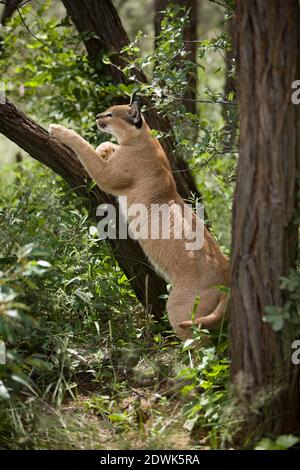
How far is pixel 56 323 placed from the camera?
18.7ft

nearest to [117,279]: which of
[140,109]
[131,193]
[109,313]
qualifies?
[109,313]

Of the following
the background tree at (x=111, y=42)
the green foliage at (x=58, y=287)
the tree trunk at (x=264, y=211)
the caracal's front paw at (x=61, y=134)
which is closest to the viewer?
the tree trunk at (x=264, y=211)

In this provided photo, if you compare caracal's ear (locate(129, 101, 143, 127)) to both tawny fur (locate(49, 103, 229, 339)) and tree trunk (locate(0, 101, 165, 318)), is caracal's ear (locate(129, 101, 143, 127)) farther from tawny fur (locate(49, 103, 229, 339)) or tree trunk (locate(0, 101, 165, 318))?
tree trunk (locate(0, 101, 165, 318))

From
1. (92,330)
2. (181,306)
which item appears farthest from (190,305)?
(92,330)

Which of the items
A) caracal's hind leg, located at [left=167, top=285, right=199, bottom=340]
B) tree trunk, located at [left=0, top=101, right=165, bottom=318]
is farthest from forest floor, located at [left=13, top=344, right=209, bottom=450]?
tree trunk, located at [left=0, top=101, right=165, bottom=318]

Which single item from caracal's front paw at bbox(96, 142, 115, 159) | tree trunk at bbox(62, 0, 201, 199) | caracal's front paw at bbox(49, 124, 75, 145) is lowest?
caracal's front paw at bbox(96, 142, 115, 159)

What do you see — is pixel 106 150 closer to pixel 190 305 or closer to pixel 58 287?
pixel 58 287

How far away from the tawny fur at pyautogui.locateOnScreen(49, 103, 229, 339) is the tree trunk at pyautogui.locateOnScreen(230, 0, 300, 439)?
3.18ft

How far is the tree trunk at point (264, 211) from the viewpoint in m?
3.87

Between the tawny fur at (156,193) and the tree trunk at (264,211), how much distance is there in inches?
38.2

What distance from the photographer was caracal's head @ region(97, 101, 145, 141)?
20.5 feet

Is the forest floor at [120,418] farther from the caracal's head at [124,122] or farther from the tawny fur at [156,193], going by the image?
the caracal's head at [124,122]

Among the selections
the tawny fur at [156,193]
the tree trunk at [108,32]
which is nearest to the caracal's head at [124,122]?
the tawny fur at [156,193]

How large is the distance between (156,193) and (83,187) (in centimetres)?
69
